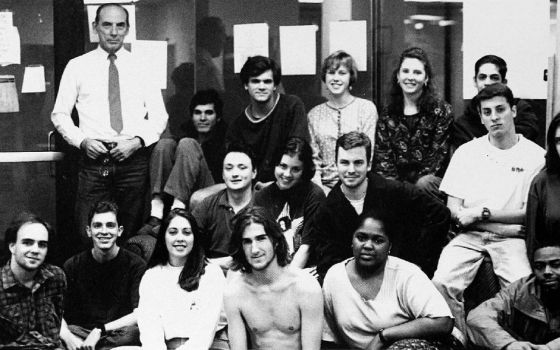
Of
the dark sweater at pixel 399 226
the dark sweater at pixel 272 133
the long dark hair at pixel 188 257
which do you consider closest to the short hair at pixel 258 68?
the dark sweater at pixel 272 133

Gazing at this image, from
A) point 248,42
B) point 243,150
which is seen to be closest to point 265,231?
point 243,150

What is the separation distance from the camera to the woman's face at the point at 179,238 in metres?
6.70

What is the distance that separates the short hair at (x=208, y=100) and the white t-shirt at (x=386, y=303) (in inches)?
74.9

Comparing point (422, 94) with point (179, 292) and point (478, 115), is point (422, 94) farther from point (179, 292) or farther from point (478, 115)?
point (179, 292)

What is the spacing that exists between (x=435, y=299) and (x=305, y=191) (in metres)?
1.28

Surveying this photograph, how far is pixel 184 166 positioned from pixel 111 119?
0.60m

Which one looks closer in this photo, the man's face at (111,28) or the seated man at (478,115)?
the seated man at (478,115)

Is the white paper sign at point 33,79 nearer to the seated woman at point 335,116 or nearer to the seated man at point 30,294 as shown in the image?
the seated man at point 30,294

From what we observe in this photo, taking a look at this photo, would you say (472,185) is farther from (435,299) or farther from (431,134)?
(435,299)

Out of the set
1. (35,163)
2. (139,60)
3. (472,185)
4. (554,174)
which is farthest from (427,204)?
(35,163)

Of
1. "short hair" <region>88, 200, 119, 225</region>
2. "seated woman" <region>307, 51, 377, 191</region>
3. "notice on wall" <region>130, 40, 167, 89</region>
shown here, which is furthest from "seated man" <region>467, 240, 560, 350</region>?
"notice on wall" <region>130, 40, 167, 89</region>

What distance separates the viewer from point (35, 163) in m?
7.88

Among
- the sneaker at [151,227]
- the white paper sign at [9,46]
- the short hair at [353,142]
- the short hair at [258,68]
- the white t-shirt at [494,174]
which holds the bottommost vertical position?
the sneaker at [151,227]

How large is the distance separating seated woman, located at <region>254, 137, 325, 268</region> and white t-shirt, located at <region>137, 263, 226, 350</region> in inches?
23.4
